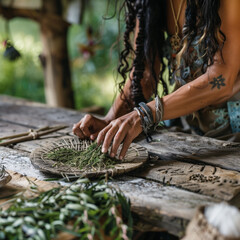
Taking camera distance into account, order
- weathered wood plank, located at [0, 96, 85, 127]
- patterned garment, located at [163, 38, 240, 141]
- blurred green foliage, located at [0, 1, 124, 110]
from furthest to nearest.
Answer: blurred green foliage, located at [0, 1, 124, 110]
weathered wood plank, located at [0, 96, 85, 127]
patterned garment, located at [163, 38, 240, 141]

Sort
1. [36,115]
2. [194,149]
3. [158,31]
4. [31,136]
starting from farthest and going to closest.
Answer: [36,115] → [158,31] → [31,136] → [194,149]

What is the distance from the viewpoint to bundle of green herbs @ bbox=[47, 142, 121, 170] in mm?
1400

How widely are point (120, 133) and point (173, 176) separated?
26 cm

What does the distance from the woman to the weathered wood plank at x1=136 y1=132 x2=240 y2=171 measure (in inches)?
6.5

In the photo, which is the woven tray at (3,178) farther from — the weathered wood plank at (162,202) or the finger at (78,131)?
the finger at (78,131)

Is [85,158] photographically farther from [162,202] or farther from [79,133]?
[162,202]

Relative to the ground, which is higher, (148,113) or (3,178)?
(148,113)

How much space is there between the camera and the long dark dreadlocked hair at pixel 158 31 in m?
1.65

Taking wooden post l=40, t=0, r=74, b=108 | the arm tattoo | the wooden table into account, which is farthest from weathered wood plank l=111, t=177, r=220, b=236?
wooden post l=40, t=0, r=74, b=108

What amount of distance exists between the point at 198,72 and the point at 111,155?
755 millimetres

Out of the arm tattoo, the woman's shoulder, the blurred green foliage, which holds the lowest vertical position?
the blurred green foliage

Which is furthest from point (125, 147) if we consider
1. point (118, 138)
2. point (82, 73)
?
point (82, 73)

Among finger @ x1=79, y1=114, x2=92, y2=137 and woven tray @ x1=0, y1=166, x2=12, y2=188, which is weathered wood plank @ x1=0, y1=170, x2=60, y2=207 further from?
finger @ x1=79, y1=114, x2=92, y2=137

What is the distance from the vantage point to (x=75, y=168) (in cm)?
139
